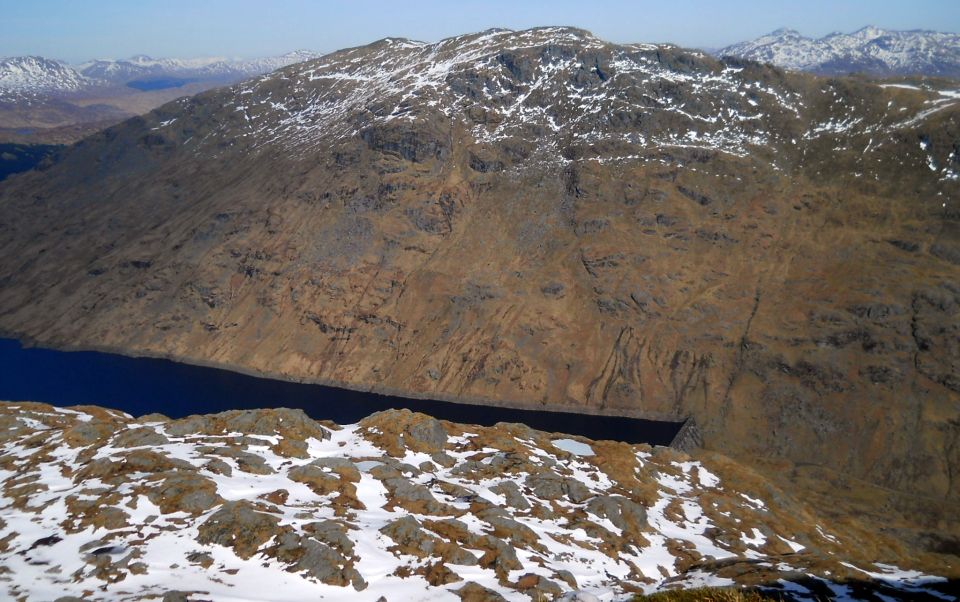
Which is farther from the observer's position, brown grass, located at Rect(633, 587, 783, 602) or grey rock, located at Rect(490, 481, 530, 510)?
grey rock, located at Rect(490, 481, 530, 510)

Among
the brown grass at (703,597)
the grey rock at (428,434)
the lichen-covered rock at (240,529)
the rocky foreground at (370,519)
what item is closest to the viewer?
the brown grass at (703,597)

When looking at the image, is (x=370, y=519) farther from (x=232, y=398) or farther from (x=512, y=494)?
(x=232, y=398)

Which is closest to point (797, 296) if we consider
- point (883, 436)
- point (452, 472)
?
point (883, 436)

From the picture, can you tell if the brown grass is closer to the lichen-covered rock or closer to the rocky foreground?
the rocky foreground

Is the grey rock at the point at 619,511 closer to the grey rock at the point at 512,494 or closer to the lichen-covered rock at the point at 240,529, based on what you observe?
the grey rock at the point at 512,494

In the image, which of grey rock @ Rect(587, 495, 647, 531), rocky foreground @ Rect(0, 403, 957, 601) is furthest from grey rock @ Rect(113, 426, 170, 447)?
grey rock @ Rect(587, 495, 647, 531)

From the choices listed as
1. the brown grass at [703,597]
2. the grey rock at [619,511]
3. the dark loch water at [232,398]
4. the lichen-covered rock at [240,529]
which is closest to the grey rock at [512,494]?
the grey rock at [619,511]
